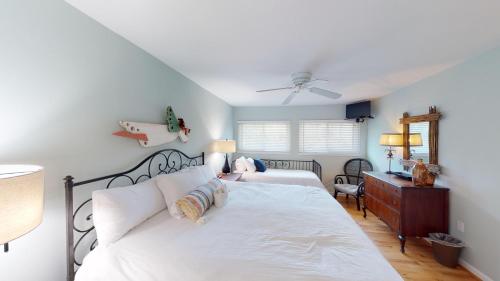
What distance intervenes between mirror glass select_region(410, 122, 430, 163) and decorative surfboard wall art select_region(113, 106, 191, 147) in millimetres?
3335

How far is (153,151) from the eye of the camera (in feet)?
6.88

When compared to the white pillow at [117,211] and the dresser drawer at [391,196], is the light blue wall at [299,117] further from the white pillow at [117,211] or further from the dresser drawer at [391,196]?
the white pillow at [117,211]

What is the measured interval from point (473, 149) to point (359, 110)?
7.52 feet

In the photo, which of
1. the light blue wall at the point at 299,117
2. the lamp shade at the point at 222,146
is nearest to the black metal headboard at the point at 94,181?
the lamp shade at the point at 222,146

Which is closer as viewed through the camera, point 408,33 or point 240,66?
point 408,33

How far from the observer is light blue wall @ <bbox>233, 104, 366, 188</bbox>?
15.1ft

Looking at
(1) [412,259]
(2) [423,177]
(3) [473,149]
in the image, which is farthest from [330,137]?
(1) [412,259]

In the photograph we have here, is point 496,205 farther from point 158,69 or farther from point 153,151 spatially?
point 158,69

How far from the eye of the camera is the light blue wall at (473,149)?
1.87 meters

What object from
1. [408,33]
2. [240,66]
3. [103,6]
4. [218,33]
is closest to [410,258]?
[408,33]

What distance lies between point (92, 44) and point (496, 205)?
383 centimetres

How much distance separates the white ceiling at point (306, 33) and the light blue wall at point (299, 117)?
2129mm

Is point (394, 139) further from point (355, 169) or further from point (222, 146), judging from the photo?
point (222, 146)

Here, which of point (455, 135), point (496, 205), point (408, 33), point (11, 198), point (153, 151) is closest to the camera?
point (11, 198)
